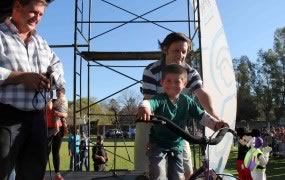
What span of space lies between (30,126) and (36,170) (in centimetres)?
29

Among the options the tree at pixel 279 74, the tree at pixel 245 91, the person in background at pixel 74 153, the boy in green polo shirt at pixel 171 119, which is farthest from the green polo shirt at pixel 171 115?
the tree at pixel 245 91

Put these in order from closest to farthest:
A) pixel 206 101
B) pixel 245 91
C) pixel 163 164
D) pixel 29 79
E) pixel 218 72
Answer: pixel 29 79, pixel 163 164, pixel 206 101, pixel 218 72, pixel 245 91

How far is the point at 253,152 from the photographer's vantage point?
5.02m

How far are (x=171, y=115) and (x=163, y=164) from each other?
0.34m

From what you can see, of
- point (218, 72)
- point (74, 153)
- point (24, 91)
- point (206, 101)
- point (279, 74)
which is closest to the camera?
point (24, 91)

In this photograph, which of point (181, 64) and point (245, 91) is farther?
point (245, 91)

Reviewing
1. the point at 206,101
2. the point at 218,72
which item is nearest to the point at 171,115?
the point at 206,101

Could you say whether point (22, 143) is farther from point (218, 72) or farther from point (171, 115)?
point (218, 72)

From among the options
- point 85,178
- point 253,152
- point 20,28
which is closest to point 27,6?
point 20,28

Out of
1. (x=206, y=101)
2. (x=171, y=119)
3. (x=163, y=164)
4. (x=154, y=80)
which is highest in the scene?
(x=154, y=80)

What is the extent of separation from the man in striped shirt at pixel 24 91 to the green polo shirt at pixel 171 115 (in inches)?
27.2

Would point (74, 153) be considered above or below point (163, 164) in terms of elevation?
below

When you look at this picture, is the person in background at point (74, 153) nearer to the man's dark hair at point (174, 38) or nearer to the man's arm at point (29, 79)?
the man's dark hair at point (174, 38)

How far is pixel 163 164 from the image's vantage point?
9.55 ft
